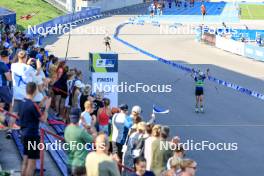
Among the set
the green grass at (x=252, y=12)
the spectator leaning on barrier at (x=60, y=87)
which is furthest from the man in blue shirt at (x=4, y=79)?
the green grass at (x=252, y=12)

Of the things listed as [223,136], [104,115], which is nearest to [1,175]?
[104,115]

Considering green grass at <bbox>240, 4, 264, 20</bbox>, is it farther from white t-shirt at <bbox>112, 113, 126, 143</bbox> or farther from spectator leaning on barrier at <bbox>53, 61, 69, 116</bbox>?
white t-shirt at <bbox>112, 113, 126, 143</bbox>

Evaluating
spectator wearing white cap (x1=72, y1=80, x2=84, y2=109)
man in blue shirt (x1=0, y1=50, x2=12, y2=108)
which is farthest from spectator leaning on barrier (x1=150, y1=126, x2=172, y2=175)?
spectator wearing white cap (x1=72, y1=80, x2=84, y2=109)

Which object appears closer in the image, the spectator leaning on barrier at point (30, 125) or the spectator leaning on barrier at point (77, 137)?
the spectator leaning on barrier at point (77, 137)

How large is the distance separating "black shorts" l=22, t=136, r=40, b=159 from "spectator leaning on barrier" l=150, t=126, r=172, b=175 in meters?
1.81

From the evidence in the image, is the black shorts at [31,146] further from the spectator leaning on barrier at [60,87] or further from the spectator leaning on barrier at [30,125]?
the spectator leaning on barrier at [60,87]

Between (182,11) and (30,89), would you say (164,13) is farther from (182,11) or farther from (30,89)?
(30,89)

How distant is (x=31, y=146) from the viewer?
9.88 meters

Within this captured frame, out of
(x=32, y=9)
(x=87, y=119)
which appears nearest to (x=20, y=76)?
(x=87, y=119)

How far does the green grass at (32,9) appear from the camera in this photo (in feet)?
Answer: 178

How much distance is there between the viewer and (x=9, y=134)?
12.5 metres

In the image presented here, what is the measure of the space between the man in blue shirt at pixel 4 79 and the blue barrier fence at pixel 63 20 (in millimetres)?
23494

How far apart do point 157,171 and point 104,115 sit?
3.17 meters

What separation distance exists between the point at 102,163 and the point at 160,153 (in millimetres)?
2251
